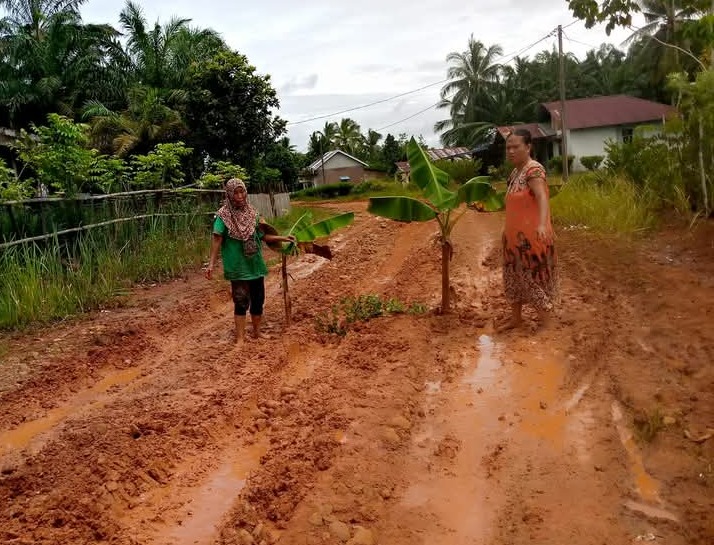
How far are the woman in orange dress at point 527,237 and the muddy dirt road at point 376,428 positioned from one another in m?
0.38

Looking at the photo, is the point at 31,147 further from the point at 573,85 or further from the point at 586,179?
the point at 573,85

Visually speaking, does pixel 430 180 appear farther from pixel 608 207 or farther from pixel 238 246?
pixel 608 207

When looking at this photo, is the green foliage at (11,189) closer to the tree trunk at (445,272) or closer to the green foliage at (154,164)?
the green foliage at (154,164)

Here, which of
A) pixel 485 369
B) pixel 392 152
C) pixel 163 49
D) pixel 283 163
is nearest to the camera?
pixel 485 369

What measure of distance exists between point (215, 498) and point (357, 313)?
3750 mm

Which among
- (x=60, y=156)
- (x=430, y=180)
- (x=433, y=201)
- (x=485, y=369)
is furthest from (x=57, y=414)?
(x=60, y=156)

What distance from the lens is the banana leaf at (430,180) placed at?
6.90 metres

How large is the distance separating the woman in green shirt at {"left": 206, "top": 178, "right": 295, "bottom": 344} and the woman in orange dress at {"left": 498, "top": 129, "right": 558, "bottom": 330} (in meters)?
2.25

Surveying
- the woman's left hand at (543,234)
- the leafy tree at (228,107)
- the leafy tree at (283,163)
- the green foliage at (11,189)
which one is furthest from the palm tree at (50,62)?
the woman's left hand at (543,234)

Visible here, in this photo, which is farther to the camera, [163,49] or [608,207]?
[163,49]

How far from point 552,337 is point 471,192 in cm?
182

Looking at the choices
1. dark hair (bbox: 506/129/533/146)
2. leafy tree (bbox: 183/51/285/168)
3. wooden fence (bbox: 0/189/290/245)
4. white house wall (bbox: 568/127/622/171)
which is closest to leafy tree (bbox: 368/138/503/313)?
dark hair (bbox: 506/129/533/146)

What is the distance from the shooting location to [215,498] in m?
3.69

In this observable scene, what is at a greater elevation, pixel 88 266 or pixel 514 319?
pixel 88 266
